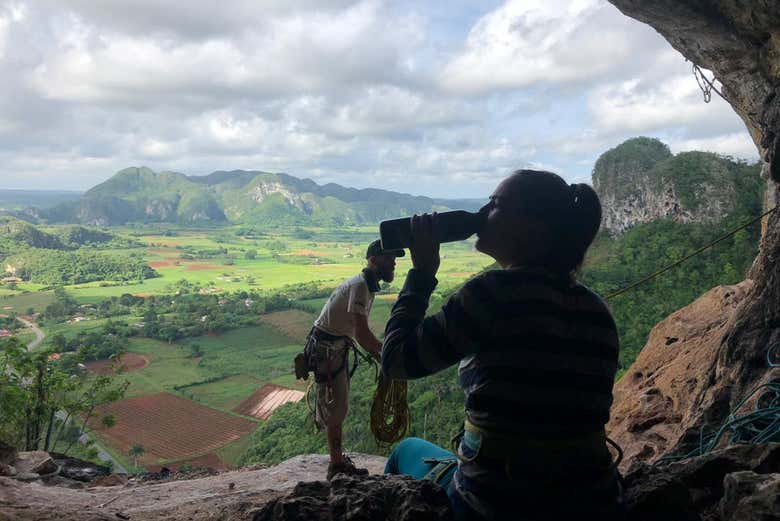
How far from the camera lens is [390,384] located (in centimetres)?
396

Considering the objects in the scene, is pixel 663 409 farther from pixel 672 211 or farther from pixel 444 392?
pixel 672 211

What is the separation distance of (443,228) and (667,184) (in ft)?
120

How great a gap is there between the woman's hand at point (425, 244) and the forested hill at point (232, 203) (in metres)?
128

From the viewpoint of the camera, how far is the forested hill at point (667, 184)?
29.6 meters

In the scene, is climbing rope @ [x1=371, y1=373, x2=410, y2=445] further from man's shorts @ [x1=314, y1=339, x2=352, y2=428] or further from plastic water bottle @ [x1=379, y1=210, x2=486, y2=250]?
plastic water bottle @ [x1=379, y1=210, x2=486, y2=250]

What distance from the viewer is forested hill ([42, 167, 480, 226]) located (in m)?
150

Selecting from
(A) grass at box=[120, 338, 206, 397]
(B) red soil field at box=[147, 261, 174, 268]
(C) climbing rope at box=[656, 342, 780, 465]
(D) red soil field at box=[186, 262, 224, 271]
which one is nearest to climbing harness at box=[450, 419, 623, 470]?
(C) climbing rope at box=[656, 342, 780, 465]

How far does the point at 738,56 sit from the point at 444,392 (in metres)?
15.2

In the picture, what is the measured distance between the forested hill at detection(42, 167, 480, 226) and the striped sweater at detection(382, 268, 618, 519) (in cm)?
12878

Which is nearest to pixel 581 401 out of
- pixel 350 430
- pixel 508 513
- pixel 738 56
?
pixel 508 513

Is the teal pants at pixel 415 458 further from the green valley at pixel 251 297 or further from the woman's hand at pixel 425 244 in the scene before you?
the green valley at pixel 251 297

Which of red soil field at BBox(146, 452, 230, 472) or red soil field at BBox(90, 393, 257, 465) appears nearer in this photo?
red soil field at BBox(146, 452, 230, 472)

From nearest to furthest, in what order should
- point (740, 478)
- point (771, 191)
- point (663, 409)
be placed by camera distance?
point (740, 478), point (663, 409), point (771, 191)

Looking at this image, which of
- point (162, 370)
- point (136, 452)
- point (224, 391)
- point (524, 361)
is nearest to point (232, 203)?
point (162, 370)
